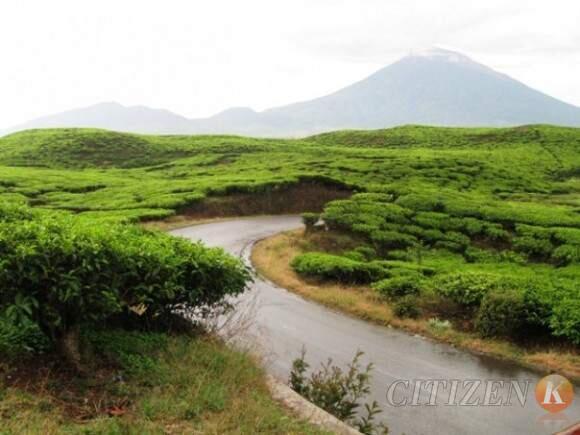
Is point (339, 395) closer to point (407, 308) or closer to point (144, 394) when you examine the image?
point (144, 394)

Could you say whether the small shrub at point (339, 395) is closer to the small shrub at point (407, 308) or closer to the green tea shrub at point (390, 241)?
the small shrub at point (407, 308)

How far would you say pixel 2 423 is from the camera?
5574mm

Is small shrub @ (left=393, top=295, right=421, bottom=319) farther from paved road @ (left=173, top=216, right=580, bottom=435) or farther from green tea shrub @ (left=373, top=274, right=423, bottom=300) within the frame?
paved road @ (left=173, top=216, right=580, bottom=435)

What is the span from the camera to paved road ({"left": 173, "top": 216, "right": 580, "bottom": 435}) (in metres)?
9.42

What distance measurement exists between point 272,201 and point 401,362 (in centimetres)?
2663

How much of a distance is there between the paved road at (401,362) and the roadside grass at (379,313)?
45 centimetres

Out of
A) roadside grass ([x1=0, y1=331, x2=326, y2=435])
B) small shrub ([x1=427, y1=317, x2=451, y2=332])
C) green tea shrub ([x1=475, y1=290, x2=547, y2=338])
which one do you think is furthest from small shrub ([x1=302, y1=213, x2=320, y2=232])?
roadside grass ([x1=0, y1=331, x2=326, y2=435])

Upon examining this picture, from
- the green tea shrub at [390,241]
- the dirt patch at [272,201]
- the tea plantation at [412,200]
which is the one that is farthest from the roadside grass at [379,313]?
the dirt patch at [272,201]

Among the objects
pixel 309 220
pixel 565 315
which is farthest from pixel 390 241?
pixel 565 315

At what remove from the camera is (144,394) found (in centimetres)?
690

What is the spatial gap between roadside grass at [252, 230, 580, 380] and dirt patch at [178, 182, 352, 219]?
1174 centimetres

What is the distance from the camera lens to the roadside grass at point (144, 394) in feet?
19.6

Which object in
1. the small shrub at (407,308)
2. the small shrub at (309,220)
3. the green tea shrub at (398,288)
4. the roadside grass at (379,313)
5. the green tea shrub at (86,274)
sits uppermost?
the green tea shrub at (86,274)

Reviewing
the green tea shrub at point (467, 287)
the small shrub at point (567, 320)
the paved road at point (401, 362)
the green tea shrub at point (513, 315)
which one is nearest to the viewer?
the paved road at point (401, 362)
